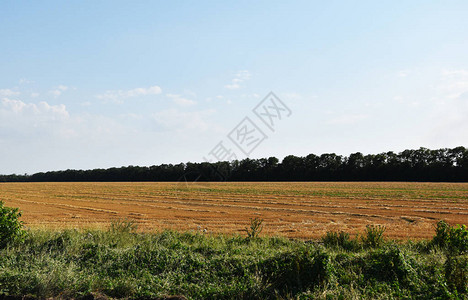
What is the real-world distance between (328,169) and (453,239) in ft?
271

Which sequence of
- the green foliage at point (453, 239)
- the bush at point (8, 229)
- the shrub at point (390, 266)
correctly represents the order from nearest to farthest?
1. the shrub at point (390, 266)
2. the green foliage at point (453, 239)
3. the bush at point (8, 229)

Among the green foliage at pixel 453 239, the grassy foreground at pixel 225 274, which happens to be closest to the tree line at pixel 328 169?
the green foliage at pixel 453 239

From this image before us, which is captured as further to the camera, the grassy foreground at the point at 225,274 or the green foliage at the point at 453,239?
the green foliage at the point at 453,239

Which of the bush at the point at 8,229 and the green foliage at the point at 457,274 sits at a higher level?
the bush at the point at 8,229

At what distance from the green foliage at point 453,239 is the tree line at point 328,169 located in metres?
73.9

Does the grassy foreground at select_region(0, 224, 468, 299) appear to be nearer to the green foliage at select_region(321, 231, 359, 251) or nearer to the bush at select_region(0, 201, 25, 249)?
the bush at select_region(0, 201, 25, 249)

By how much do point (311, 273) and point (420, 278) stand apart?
2113 mm

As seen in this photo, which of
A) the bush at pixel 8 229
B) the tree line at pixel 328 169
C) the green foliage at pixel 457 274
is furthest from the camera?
the tree line at pixel 328 169

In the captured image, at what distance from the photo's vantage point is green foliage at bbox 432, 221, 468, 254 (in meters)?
8.10

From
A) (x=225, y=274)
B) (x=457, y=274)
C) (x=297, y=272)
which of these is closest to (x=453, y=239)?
(x=457, y=274)

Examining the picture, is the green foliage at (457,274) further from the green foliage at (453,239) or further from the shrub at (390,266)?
the green foliage at (453,239)

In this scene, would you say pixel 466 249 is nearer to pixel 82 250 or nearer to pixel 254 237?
pixel 254 237

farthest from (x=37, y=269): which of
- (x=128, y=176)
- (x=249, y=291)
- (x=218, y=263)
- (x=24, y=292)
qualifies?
(x=128, y=176)

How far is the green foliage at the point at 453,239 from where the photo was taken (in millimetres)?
8105
